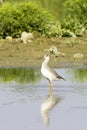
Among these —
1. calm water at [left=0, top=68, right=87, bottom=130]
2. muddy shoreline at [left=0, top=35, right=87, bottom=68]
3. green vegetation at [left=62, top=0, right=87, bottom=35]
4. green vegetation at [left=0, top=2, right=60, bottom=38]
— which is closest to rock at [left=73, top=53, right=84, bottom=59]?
muddy shoreline at [left=0, top=35, right=87, bottom=68]

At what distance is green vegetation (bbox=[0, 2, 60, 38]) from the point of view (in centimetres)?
2053

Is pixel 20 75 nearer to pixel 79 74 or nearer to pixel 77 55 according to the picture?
pixel 79 74

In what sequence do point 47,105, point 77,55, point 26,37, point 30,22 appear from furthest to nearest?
point 30,22 → point 26,37 → point 77,55 → point 47,105

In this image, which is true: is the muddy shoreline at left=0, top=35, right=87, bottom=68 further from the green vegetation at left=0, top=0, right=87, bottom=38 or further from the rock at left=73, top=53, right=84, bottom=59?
the green vegetation at left=0, top=0, right=87, bottom=38

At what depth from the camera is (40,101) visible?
471 inches

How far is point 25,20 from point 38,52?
80.9 inches

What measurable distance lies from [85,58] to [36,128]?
9.25 metres

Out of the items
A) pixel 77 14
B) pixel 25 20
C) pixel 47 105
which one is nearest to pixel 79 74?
pixel 47 105

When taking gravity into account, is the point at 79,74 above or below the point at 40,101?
below

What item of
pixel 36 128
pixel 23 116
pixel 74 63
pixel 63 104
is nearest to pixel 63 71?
pixel 74 63

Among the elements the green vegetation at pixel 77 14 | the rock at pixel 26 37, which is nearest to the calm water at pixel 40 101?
the rock at pixel 26 37

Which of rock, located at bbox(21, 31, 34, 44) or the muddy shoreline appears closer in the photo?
the muddy shoreline

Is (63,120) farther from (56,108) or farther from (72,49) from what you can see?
(72,49)

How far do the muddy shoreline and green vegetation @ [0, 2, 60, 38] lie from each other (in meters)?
0.56
